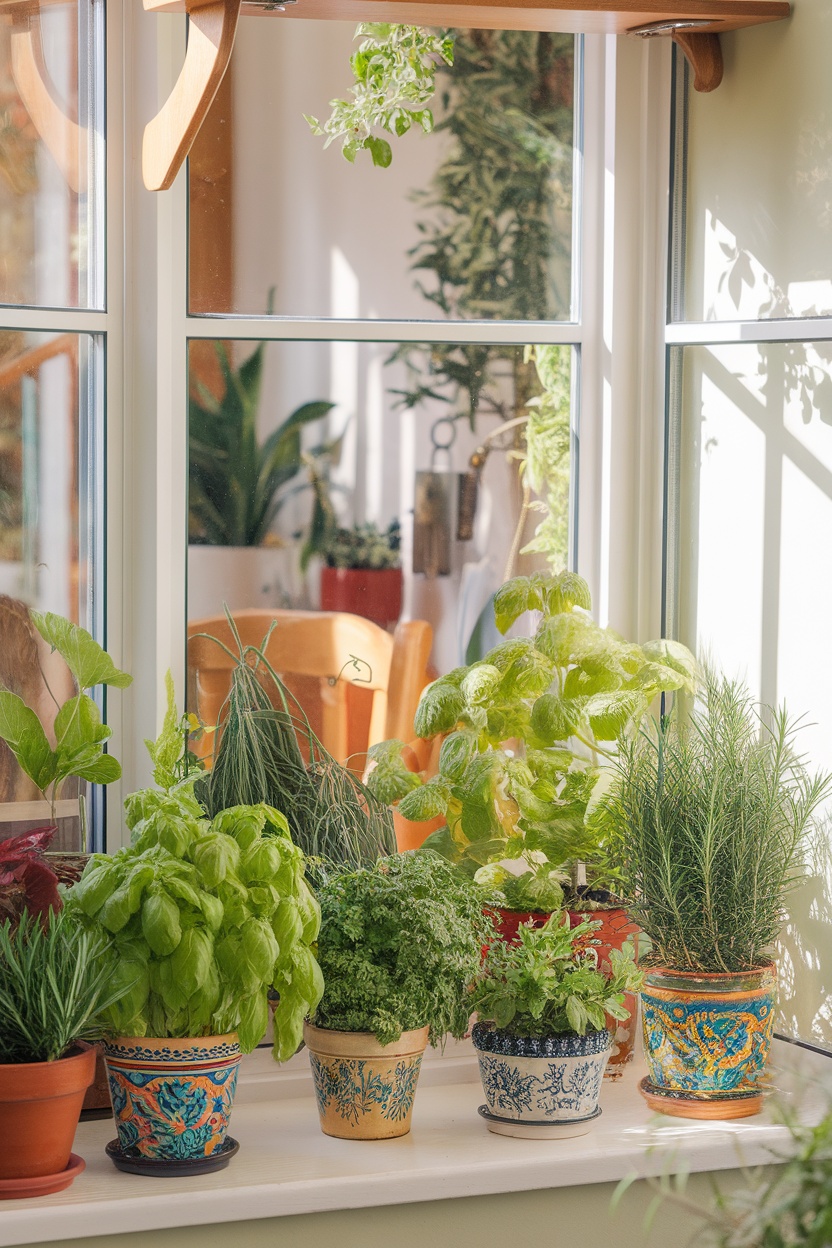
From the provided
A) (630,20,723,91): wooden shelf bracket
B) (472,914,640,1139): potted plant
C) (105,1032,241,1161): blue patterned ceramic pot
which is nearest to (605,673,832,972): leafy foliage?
(472,914,640,1139): potted plant

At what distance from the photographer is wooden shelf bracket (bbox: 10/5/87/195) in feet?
5.76

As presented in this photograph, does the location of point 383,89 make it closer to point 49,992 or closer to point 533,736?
point 533,736

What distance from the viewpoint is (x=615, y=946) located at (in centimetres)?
184

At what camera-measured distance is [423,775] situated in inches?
79.7

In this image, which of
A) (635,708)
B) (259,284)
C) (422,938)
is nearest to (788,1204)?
(422,938)

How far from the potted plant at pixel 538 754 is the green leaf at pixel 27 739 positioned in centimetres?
42

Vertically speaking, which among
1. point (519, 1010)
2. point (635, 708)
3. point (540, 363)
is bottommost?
point (519, 1010)

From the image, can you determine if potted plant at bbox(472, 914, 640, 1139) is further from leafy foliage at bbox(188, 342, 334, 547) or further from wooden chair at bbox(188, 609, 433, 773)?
leafy foliage at bbox(188, 342, 334, 547)

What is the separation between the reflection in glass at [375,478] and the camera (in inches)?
75.2

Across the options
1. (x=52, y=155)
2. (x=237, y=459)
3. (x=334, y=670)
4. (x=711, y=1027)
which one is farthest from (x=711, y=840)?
(x=52, y=155)

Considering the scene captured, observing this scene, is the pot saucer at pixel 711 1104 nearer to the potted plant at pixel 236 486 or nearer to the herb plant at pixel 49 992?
the herb plant at pixel 49 992

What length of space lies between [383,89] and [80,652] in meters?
0.83

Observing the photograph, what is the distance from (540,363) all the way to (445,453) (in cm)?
→ 19

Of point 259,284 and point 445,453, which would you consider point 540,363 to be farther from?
point 259,284
